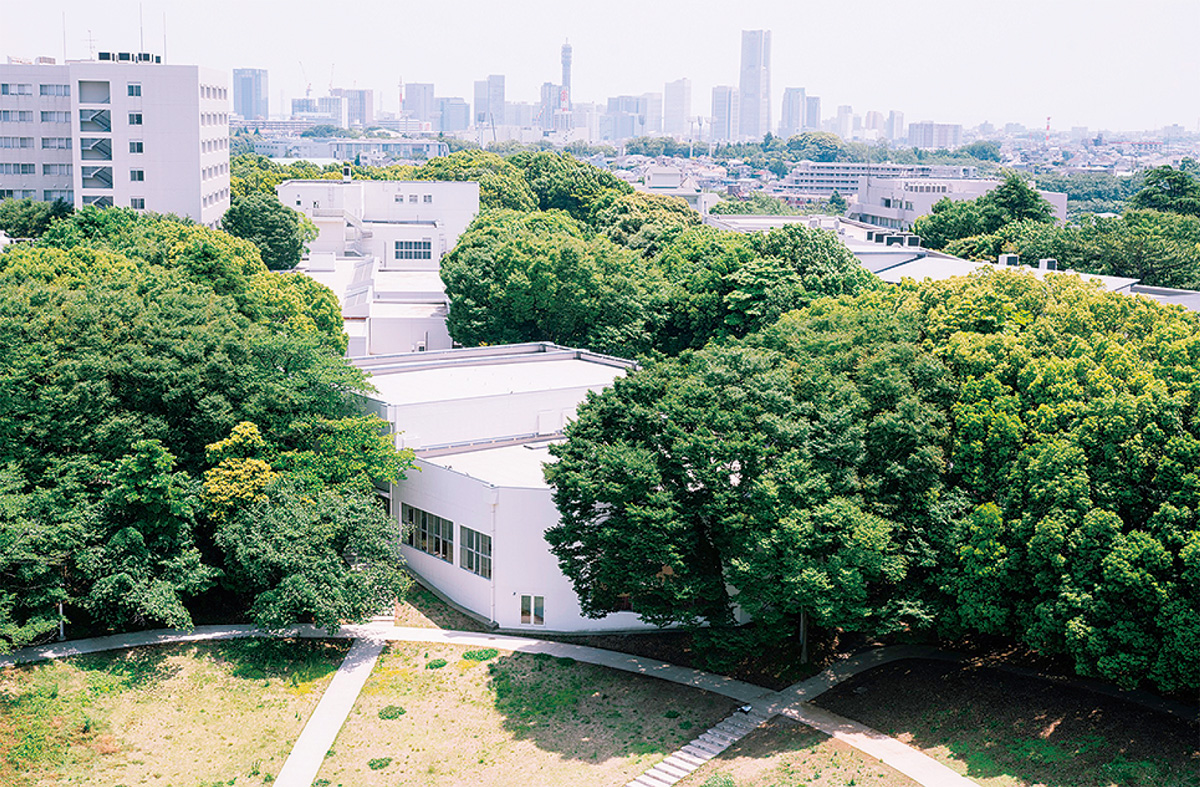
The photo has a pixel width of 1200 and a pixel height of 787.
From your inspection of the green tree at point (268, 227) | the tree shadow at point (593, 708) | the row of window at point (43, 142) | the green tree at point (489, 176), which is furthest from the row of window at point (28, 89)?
the tree shadow at point (593, 708)

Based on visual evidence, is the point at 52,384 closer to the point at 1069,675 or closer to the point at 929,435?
the point at 929,435

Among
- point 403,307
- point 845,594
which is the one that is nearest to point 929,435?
point 845,594

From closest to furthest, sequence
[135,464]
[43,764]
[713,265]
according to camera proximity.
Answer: [43,764], [135,464], [713,265]

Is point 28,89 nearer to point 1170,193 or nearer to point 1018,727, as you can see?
point 1170,193

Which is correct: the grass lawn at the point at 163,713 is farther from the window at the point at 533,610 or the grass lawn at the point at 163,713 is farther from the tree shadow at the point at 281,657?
the window at the point at 533,610

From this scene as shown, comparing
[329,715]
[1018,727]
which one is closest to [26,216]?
[329,715]

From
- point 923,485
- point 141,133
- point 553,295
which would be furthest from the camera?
point 141,133
